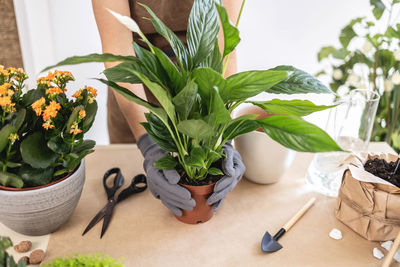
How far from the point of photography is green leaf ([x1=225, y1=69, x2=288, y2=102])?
1.67ft

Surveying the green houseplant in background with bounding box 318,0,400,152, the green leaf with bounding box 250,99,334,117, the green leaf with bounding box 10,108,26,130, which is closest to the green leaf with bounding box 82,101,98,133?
the green leaf with bounding box 10,108,26,130

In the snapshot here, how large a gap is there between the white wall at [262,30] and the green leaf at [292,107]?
56.3 inches

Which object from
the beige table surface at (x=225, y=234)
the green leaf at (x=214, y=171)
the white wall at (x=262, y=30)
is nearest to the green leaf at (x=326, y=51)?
the white wall at (x=262, y=30)

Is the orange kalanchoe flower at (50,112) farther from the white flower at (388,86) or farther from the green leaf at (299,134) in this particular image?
the white flower at (388,86)

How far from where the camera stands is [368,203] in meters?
0.64

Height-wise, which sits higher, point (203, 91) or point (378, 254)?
point (203, 91)

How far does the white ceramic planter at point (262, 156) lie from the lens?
0.76 metres

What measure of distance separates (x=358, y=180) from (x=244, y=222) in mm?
245

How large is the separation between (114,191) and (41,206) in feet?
0.62

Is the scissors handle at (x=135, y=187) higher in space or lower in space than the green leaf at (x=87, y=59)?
lower

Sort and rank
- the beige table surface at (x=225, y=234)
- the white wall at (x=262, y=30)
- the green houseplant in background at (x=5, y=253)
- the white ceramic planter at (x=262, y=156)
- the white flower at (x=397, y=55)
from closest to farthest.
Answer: the green houseplant in background at (x=5, y=253) < the beige table surface at (x=225, y=234) < the white ceramic planter at (x=262, y=156) < the white flower at (x=397, y=55) < the white wall at (x=262, y=30)

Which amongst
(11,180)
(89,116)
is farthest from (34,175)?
(89,116)

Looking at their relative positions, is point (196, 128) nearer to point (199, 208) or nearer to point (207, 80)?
point (207, 80)

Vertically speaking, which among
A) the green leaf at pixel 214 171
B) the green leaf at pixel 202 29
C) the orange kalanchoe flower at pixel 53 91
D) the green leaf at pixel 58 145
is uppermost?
the green leaf at pixel 202 29
